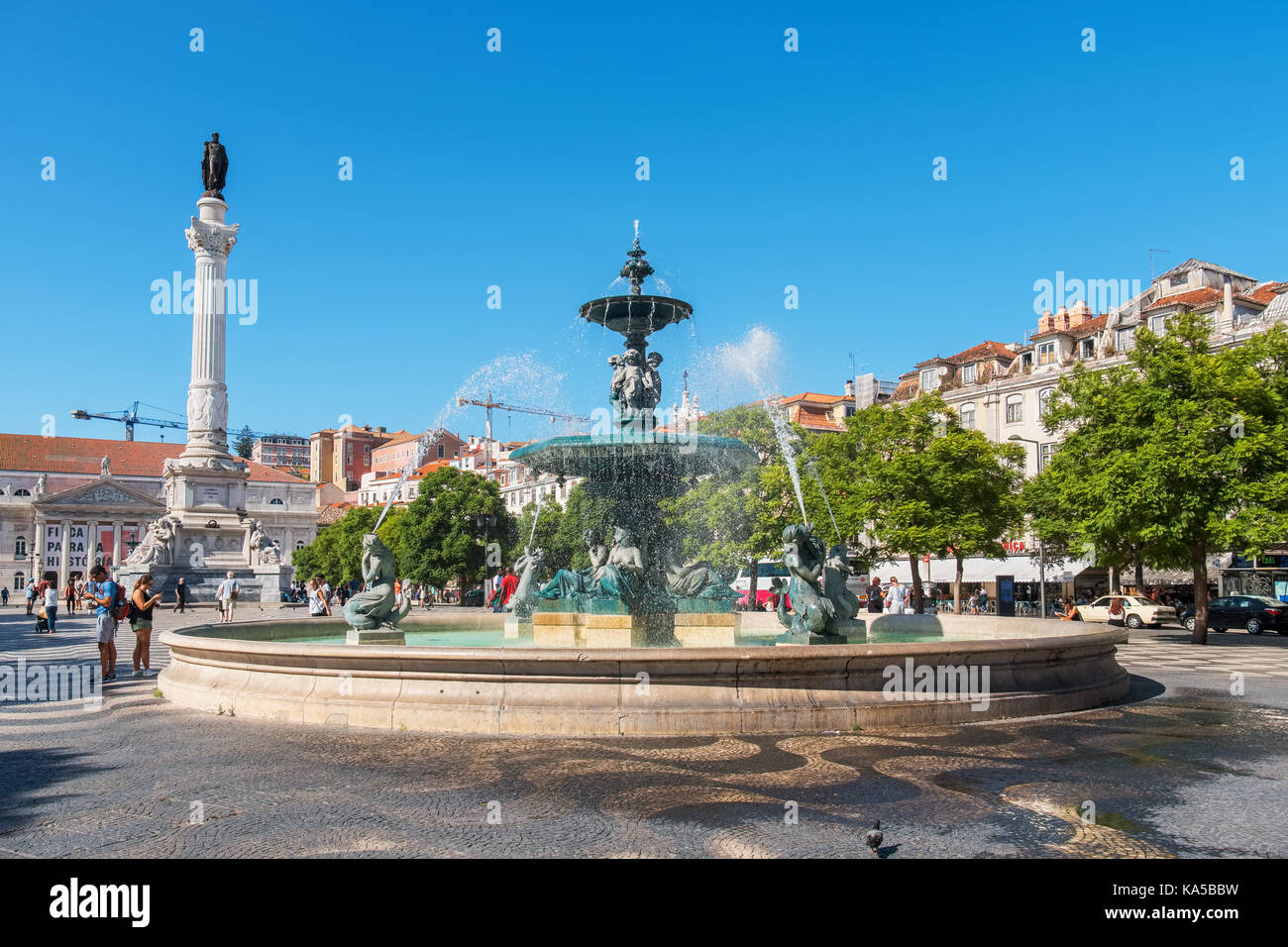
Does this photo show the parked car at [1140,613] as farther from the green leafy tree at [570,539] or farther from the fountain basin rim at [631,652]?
the fountain basin rim at [631,652]

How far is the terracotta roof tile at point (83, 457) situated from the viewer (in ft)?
376

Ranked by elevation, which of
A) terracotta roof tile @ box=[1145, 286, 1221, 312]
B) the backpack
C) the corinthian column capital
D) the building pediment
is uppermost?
the corinthian column capital

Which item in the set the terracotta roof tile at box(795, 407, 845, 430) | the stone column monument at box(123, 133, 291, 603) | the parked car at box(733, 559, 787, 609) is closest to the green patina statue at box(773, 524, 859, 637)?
the parked car at box(733, 559, 787, 609)

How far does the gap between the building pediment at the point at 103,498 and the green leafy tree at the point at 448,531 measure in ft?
202

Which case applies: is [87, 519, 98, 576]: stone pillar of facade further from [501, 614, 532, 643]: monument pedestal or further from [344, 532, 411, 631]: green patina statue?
[344, 532, 411, 631]: green patina statue

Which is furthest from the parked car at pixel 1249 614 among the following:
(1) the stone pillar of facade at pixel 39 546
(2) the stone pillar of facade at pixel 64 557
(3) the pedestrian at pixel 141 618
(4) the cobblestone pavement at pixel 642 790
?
(2) the stone pillar of facade at pixel 64 557

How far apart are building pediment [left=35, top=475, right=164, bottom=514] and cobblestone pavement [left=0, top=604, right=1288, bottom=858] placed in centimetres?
10737

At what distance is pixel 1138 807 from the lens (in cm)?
627

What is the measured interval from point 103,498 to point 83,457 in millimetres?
19661

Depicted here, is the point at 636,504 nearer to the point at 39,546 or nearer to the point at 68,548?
the point at 39,546

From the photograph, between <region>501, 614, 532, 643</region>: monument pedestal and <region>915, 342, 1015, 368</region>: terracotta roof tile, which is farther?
<region>915, 342, 1015, 368</region>: terracotta roof tile

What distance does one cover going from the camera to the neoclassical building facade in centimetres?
10162

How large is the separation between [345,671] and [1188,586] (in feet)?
153
